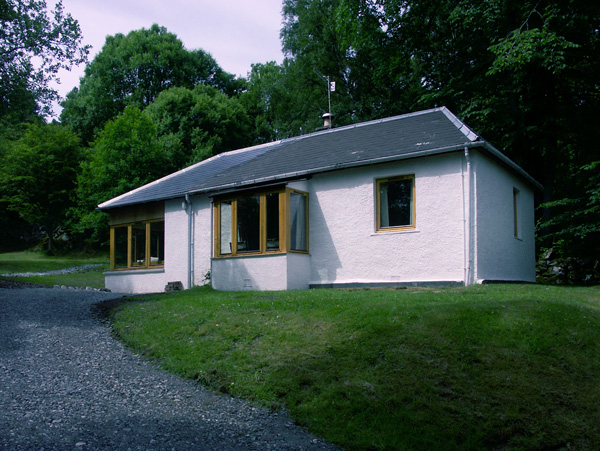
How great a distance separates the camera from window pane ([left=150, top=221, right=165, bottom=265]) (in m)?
18.5

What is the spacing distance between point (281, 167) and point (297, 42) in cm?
2000

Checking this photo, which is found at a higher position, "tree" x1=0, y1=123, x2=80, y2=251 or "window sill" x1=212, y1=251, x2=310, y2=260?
"tree" x1=0, y1=123, x2=80, y2=251

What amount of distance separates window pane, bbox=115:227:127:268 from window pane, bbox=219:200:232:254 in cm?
586

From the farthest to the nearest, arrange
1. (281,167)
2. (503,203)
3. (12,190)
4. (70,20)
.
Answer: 1. (12,190)
2. (70,20)
3. (281,167)
4. (503,203)

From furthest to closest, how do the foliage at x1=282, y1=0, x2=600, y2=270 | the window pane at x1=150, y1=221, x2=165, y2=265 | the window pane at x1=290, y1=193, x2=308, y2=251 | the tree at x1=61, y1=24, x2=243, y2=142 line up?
1. the tree at x1=61, y1=24, x2=243, y2=142
2. the window pane at x1=150, y1=221, x2=165, y2=265
3. the foliage at x1=282, y1=0, x2=600, y2=270
4. the window pane at x1=290, y1=193, x2=308, y2=251

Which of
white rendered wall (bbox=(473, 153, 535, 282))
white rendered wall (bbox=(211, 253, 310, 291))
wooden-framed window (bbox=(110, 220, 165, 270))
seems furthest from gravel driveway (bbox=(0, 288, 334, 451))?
wooden-framed window (bbox=(110, 220, 165, 270))

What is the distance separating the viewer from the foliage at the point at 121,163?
99.5 feet

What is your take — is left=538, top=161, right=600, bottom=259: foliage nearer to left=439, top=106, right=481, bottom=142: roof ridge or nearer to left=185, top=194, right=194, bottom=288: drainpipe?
left=439, top=106, right=481, bottom=142: roof ridge

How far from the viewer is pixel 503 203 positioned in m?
14.6

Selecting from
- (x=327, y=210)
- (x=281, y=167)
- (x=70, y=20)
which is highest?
(x=70, y=20)

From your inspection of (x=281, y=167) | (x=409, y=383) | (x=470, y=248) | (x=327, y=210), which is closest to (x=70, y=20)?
(x=281, y=167)

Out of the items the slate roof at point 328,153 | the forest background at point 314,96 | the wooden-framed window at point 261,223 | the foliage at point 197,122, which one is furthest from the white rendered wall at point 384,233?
the foliage at point 197,122

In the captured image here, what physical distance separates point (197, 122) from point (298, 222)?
1056 inches

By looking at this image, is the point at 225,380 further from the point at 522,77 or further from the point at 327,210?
the point at 522,77
